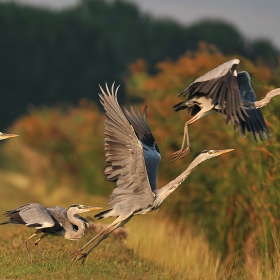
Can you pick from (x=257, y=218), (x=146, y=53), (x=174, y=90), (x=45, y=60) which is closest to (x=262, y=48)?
(x=146, y=53)

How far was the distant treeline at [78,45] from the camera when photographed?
209ft

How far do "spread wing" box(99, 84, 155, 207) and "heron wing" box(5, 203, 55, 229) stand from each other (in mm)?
689

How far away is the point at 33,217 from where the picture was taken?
8406mm

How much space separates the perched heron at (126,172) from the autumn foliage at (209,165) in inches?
77.7

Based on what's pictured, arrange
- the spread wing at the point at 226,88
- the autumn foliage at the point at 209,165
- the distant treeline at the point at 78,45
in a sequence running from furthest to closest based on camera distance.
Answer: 1. the distant treeline at the point at 78,45
2. the autumn foliage at the point at 209,165
3. the spread wing at the point at 226,88

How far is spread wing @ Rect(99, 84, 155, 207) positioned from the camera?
8.20m

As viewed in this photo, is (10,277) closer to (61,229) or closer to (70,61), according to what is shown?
(61,229)

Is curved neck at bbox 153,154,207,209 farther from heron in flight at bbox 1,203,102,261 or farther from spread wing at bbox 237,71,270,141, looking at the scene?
spread wing at bbox 237,71,270,141

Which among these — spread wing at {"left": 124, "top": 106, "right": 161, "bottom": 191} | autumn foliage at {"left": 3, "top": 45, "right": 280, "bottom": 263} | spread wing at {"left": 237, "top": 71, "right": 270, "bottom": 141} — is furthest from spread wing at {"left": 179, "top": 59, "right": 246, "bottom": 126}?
autumn foliage at {"left": 3, "top": 45, "right": 280, "bottom": 263}

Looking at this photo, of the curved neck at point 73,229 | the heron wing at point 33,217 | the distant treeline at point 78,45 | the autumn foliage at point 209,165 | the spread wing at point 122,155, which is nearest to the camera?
the spread wing at point 122,155

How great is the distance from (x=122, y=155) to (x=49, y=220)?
1.01 meters

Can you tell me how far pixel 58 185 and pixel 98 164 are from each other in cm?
228

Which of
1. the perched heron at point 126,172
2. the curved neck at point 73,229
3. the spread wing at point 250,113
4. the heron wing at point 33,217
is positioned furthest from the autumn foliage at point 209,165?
the heron wing at point 33,217

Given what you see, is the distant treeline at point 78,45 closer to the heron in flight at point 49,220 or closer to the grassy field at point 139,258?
the grassy field at point 139,258
